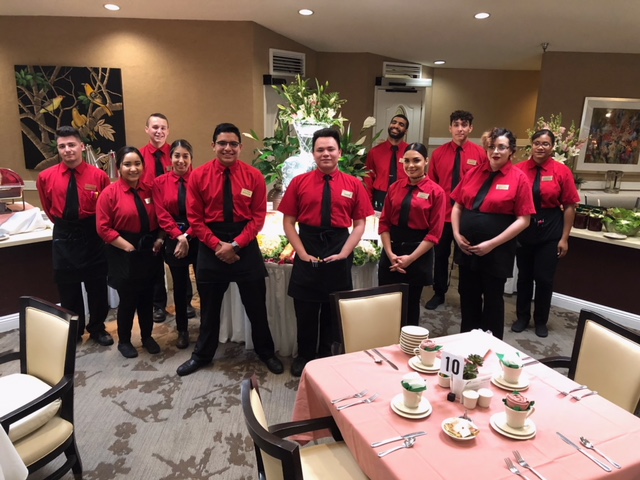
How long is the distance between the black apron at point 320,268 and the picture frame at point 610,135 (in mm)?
5942

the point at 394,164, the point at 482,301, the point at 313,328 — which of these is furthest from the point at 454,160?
the point at 313,328

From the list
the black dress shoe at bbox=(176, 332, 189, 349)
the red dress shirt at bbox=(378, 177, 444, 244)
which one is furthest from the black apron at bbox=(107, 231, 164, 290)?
the red dress shirt at bbox=(378, 177, 444, 244)

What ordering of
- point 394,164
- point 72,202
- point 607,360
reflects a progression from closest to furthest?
1. point 607,360
2. point 72,202
3. point 394,164

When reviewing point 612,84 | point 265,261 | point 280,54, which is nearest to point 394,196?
point 265,261

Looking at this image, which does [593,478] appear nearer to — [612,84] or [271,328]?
[271,328]

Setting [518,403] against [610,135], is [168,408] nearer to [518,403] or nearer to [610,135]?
[518,403]

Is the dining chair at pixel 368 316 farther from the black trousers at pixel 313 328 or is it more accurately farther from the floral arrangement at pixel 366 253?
the floral arrangement at pixel 366 253

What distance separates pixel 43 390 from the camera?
2.08 meters

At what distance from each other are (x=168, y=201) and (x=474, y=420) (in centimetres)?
258

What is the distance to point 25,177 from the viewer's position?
5648 mm

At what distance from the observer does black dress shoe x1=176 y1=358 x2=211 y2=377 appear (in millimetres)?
3180

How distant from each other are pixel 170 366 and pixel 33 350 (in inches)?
47.7

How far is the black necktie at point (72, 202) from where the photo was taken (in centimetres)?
316

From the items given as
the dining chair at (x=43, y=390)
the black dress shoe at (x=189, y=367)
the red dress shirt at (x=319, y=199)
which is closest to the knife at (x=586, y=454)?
the red dress shirt at (x=319, y=199)
